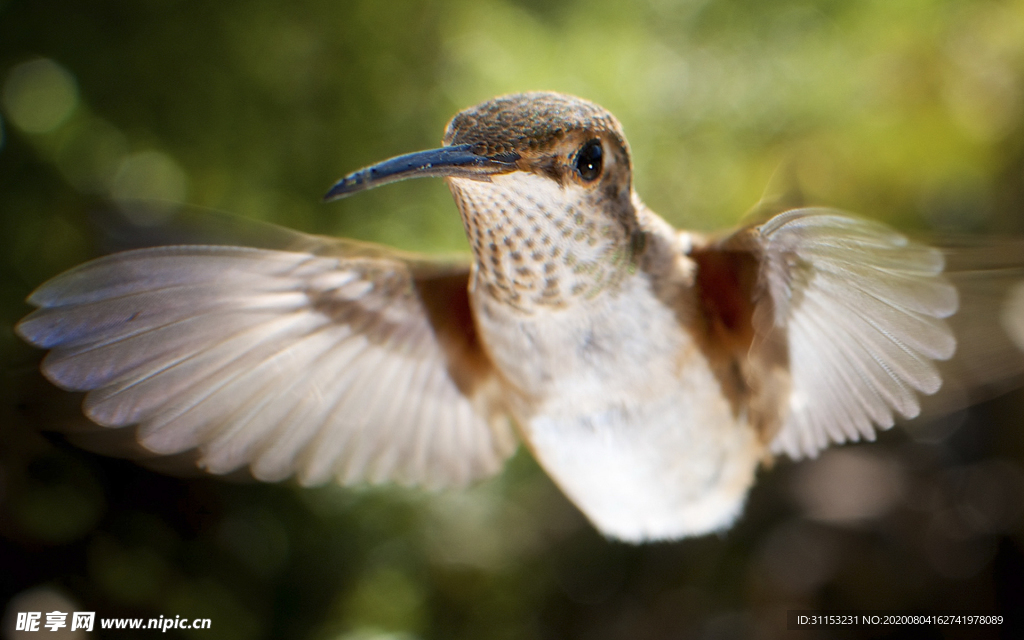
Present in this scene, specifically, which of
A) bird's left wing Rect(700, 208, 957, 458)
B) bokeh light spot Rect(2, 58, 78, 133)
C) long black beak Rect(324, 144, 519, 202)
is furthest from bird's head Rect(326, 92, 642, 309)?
bokeh light spot Rect(2, 58, 78, 133)

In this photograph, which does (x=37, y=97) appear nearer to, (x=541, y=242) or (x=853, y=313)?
(x=541, y=242)

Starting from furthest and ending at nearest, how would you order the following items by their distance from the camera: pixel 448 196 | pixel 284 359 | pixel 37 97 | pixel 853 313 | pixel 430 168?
pixel 448 196, pixel 37 97, pixel 284 359, pixel 853 313, pixel 430 168

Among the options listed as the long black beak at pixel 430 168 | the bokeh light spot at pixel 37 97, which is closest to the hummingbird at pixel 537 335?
the long black beak at pixel 430 168

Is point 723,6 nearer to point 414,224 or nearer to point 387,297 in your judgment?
point 414,224

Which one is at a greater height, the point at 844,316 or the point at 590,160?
the point at 590,160

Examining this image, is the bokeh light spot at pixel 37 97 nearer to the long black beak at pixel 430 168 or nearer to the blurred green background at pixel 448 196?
the blurred green background at pixel 448 196

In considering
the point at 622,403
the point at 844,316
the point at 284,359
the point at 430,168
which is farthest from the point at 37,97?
the point at 844,316

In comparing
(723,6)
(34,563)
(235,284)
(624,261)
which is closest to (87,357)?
(235,284)

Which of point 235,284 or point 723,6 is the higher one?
point 723,6
